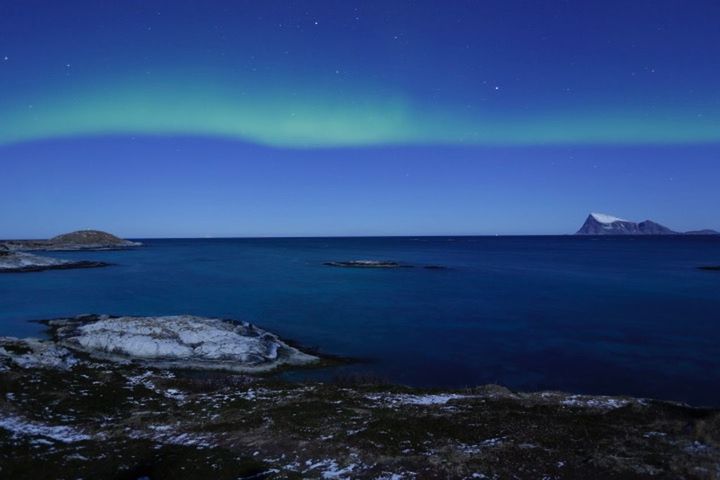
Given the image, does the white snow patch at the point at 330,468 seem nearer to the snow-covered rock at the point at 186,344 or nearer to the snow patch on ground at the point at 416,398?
the snow patch on ground at the point at 416,398

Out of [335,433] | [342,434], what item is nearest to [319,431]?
[335,433]

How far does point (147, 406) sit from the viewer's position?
63.4 feet

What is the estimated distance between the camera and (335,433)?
50.9ft

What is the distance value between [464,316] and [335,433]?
3800cm

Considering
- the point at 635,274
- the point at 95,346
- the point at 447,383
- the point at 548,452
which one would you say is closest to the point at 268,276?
the point at 95,346

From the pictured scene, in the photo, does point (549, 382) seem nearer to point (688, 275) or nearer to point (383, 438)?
point (383, 438)

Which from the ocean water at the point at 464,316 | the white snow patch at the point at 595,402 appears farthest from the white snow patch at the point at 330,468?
the ocean water at the point at 464,316

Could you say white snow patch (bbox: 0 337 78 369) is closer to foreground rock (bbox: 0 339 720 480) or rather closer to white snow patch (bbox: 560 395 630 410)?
foreground rock (bbox: 0 339 720 480)

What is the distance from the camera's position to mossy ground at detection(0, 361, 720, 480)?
12.8 meters

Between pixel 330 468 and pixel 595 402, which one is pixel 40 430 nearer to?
pixel 330 468

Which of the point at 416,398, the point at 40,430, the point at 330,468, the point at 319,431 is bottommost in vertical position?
the point at 416,398

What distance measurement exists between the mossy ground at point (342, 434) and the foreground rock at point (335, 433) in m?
0.05

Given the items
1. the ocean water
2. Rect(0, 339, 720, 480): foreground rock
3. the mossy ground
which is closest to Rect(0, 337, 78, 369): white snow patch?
Rect(0, 339, 720, 480): foreground rock

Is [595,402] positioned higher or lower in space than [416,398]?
higher
